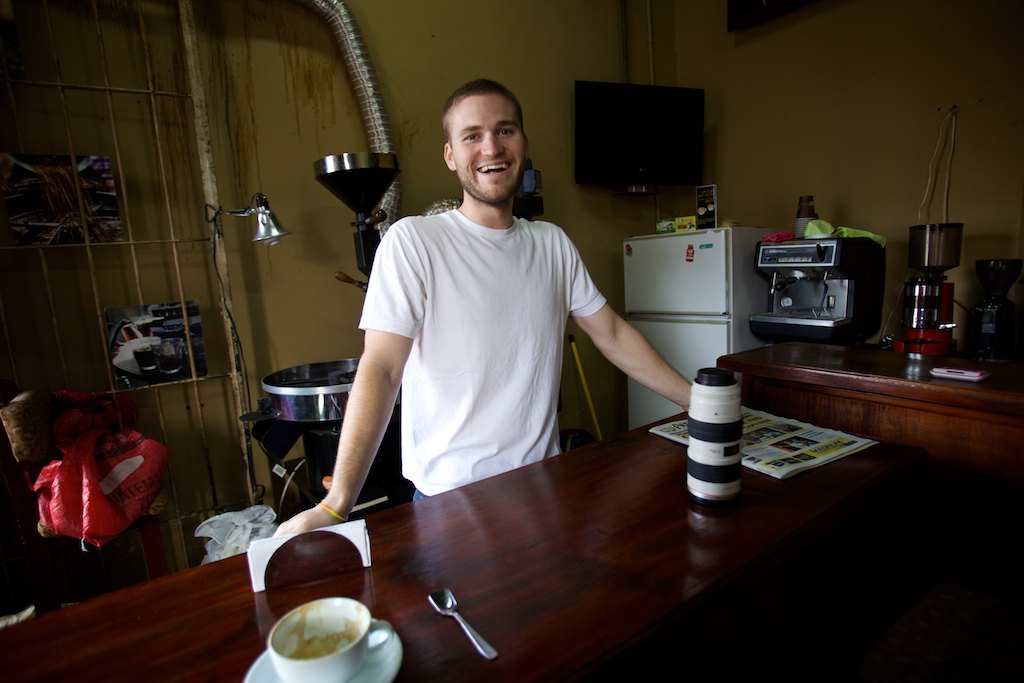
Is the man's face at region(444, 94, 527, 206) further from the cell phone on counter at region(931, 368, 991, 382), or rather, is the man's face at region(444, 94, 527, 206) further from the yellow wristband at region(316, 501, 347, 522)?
the cell phone on counter at region(931, 368, 991, 382)

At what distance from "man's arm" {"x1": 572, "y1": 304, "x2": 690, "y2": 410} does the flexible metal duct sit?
1.20 m

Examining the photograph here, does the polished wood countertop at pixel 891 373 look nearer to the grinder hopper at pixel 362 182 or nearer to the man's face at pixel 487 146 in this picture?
the man's face at pixel 487 146

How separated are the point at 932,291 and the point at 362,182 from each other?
97.3 inches

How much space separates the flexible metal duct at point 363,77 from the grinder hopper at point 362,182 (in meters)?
0.20

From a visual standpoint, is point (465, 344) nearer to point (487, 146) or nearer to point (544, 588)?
point (487, 146)

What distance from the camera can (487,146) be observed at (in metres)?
1.33

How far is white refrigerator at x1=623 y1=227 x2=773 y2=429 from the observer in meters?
2.83

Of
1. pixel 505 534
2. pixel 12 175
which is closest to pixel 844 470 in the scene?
pixel 505 534

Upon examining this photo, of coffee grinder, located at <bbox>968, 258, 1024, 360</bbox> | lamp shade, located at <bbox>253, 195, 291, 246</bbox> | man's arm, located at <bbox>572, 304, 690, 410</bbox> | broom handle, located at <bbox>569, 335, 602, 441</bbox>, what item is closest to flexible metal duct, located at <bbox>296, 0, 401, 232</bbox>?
lamp shade, located at <bbox>253, 195, 291, 246</bbox>

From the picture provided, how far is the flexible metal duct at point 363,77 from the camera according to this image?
2363 mm

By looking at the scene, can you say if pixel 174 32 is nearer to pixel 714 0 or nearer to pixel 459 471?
pixel 459 471

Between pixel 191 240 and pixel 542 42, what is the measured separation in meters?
2.27

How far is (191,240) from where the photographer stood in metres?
2.14

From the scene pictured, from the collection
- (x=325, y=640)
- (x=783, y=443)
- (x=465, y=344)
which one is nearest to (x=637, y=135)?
(x=465, y=344)
